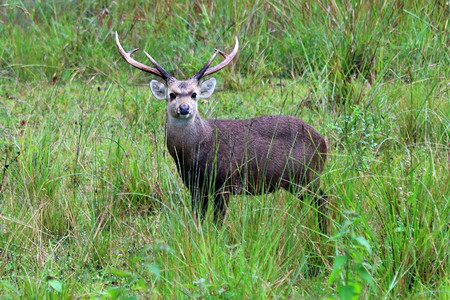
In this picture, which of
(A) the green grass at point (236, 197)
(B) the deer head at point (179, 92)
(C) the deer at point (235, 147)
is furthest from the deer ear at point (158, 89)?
(A) the green grass at point (236, 197)

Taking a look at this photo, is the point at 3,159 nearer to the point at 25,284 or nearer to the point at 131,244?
the point at 131,244

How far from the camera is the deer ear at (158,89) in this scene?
18.3 ft

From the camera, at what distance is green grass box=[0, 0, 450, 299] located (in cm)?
381

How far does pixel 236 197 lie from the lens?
16.2 feet

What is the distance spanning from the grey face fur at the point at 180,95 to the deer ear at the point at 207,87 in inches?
2.3

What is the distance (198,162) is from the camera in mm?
5250

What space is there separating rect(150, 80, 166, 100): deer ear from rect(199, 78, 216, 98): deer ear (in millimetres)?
278

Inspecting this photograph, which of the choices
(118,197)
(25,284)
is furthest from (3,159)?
(25,284)

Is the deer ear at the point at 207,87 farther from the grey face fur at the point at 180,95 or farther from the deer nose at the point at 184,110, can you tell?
the deer nose at the point at 184,110

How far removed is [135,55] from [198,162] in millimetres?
3582

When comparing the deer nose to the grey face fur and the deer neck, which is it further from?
the deer neck

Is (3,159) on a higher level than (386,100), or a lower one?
lower

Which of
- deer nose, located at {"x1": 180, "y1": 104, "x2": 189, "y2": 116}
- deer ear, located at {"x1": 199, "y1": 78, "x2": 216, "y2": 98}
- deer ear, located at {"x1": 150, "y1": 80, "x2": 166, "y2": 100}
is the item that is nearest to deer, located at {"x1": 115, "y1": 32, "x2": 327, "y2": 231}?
deer nose, located at {"x1": 180, "y1": 104, "x2": 189, "y2": 116}

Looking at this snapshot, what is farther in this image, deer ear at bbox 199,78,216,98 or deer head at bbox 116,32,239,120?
deer ear at bbox 199,78,216,98
